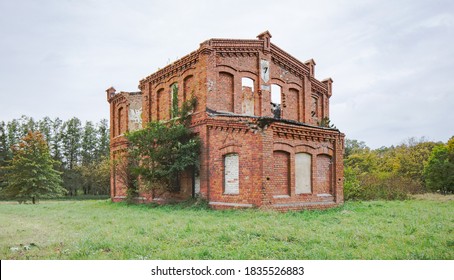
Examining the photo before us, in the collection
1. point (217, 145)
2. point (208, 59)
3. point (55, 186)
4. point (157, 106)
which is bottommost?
point (55, 186)

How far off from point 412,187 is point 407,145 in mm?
28807

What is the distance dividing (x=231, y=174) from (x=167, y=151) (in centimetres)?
381

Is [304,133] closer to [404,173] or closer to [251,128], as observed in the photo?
[251,128]

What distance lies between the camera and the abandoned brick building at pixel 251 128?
14.2 metres

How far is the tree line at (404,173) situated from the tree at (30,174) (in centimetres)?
3039

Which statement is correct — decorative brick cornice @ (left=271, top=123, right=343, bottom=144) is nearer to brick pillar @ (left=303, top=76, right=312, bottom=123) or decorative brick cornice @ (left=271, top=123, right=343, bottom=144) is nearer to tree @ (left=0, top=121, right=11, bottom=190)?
brick pillar @ (left=303, top=76, right=312, bottom=123)

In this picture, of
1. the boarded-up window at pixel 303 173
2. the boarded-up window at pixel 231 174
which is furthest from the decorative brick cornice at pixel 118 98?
the boarded-up window at pixel 303 173

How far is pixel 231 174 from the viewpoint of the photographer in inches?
587
